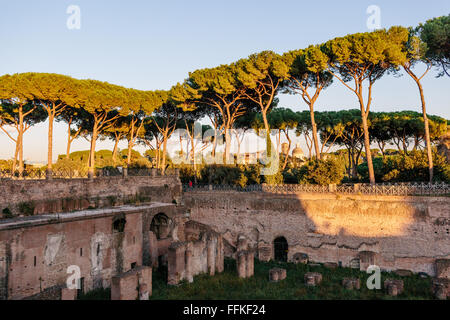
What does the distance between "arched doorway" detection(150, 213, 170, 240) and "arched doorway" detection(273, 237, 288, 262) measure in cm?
594

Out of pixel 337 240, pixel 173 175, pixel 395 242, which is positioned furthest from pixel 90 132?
pixel 395 242

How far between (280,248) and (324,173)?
4595 millimetres

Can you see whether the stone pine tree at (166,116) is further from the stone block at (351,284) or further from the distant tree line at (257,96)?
the stone block at (351,284)

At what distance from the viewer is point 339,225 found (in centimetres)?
1573

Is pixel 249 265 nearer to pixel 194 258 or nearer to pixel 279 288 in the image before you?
pixel 279 288

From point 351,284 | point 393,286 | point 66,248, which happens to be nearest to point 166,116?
point 66,248

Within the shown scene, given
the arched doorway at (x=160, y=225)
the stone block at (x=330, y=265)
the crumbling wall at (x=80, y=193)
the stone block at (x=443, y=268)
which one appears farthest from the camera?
the arched doorway at (x=160, y=225)

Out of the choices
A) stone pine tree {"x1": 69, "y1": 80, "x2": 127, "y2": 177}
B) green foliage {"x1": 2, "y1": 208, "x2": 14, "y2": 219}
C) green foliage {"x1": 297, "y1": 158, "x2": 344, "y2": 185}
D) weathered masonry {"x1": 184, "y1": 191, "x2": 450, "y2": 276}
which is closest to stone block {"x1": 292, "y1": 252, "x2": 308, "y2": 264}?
weathered masonry {"x1": 184, "y1": 191, "x2": 450, "y2": 276}

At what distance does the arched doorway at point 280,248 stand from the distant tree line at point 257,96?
575cm

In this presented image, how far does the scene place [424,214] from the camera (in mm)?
13875

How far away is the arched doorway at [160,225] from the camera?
61.9ft

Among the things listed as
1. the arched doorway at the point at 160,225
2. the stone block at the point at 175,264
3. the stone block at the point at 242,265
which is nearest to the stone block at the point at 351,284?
the stone block at the point at 242,265

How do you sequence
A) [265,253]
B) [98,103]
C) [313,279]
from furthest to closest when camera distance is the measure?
[98,103] → [265,253] → [313,279]

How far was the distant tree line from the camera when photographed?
17844 mm
